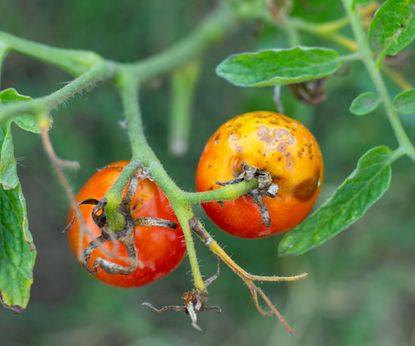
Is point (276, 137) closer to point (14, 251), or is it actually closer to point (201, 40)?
point (14, 251)

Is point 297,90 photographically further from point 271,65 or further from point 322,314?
point 322,314

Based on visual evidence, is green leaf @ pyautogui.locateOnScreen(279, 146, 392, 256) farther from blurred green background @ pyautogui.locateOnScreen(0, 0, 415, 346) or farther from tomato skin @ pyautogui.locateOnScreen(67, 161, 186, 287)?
blurred green background @ pyautogui.locateOnScreen(0, 0, 415, 346)

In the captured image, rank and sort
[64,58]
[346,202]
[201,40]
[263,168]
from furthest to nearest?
[201,40] → [64,58] → [346,202] → [263,168]

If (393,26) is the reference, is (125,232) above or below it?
below

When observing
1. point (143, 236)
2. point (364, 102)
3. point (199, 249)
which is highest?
point (364, 102)

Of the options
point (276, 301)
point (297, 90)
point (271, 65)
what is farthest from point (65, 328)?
point (271, 65)

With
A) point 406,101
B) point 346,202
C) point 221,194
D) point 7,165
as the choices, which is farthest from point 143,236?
point 406,101

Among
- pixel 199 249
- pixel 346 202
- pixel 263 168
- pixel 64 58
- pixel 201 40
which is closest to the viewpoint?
pixel 263 168
